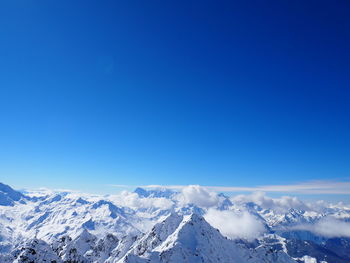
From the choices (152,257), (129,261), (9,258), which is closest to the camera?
(9,258)

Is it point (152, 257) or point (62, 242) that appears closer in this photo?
point (152, 257)

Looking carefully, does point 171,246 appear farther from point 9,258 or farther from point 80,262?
point 9,258

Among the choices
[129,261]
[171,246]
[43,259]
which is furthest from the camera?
[171,246]

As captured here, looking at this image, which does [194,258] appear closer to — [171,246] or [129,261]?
[171,246]

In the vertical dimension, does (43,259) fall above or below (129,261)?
above

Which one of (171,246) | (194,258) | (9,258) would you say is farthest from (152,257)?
(9,258)

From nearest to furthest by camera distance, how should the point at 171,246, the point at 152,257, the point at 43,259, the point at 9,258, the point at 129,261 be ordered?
1. the point at 43,259
2. the point at 9,258
3. the point at 129,261
4. the point at 152,257
5. the point at 171,246

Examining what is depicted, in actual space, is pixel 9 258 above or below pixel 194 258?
above

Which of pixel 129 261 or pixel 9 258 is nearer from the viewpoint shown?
pixel 9 258

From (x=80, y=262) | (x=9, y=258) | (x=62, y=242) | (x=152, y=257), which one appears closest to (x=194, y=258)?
(x=152, y=257)
